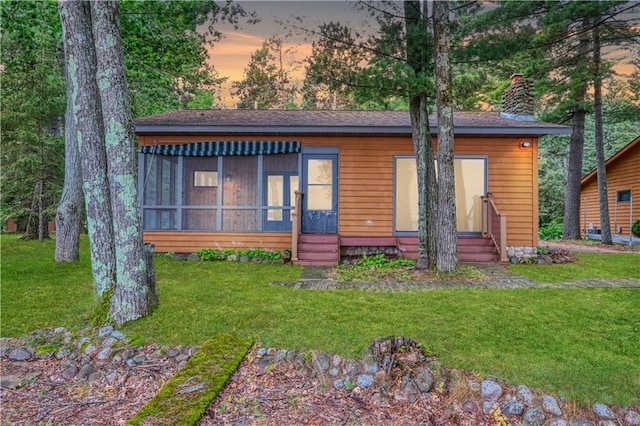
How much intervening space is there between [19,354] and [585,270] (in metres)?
8.24

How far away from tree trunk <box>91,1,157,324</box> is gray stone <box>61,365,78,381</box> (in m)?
0.61

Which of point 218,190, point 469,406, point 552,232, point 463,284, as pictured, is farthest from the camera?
point 552,232

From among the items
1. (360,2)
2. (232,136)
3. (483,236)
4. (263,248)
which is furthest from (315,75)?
(483,236)

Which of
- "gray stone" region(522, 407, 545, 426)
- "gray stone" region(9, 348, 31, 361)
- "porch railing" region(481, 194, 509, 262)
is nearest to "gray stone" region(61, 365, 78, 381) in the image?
"gray stone" region(9, 348, 31, 361)

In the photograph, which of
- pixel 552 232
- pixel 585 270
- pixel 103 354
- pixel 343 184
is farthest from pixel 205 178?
pixel 552 232

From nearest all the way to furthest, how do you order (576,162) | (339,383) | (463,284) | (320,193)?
(339,383) < (463,284) < (320,193) < (576,162)

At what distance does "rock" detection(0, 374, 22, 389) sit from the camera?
9.87ft

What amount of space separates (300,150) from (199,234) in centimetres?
298

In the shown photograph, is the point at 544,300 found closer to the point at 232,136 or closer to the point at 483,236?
the point at 483,236

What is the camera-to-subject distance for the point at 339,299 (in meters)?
4.84

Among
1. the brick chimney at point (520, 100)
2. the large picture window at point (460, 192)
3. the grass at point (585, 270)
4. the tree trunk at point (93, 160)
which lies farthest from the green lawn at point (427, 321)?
the brick chimney at point (520, 100)

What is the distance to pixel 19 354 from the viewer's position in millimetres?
3373

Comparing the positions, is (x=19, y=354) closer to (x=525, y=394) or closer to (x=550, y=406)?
(x=525, y=394)

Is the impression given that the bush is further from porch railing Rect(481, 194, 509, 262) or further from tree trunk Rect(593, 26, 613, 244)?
porch railing Rect(481, 194, 509, 262)
